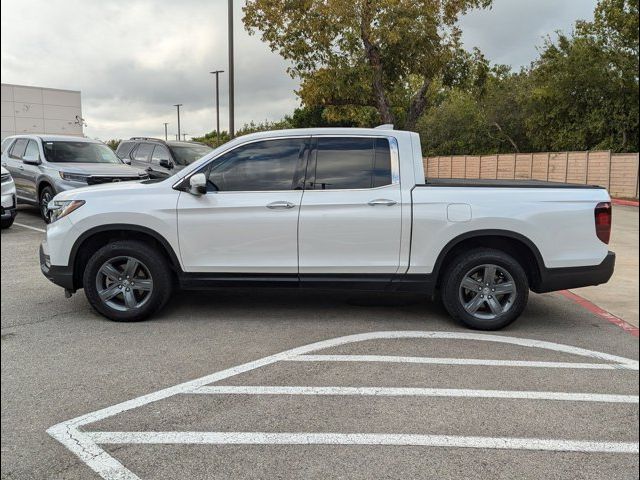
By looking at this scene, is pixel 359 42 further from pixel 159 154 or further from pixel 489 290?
pixel 489 290

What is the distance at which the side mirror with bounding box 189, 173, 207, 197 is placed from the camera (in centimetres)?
504

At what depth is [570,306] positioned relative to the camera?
244 inches

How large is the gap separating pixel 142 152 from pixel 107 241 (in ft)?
30.4

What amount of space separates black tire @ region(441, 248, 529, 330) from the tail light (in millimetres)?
753

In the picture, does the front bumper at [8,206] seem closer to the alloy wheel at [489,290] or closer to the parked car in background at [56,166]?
the parked car in background at [56,166]

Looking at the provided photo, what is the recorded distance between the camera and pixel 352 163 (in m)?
5.26

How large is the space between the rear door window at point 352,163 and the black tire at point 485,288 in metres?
1.05

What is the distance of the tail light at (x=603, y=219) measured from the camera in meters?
4.99

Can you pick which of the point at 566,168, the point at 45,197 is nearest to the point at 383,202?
the point at 45,197

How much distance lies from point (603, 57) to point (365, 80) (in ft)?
40.4

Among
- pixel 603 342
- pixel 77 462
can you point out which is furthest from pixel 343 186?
pixel 77 462

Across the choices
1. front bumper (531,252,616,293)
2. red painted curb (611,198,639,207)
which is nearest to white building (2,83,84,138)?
red painted curb (611,198,639,207)

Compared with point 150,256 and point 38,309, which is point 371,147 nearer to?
point 150,256

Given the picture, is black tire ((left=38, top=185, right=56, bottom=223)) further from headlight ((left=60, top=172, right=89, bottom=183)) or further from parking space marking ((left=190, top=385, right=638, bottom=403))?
parking space marking ((left=190, top=385, right=638, bottom=403))
